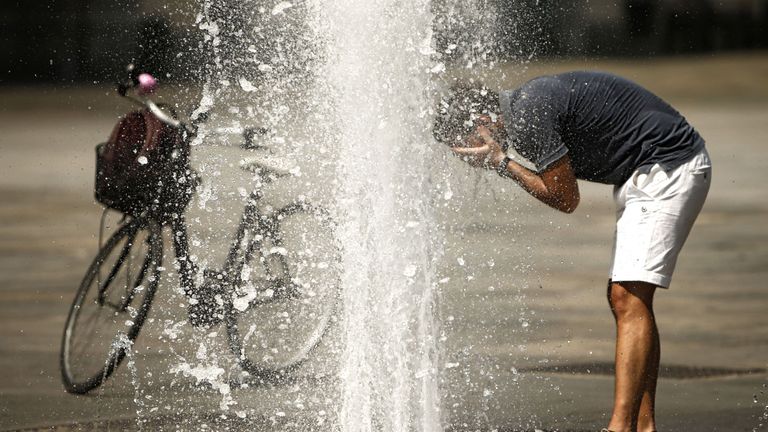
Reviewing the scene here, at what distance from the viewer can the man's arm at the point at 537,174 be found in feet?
15.1

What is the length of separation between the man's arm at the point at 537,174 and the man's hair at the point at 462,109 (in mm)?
58

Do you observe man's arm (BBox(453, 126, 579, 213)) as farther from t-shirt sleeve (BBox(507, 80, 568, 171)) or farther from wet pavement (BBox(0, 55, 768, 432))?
wet pavement (BBox(0, 55, 768, 432))

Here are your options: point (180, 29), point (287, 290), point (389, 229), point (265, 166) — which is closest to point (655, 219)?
point (389, 229)

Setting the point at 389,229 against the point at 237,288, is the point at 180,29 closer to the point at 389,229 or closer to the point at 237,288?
the point at 237,288

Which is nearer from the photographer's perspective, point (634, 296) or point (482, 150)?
point (634, 296)

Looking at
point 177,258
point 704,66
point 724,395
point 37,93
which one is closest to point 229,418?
point 177,258

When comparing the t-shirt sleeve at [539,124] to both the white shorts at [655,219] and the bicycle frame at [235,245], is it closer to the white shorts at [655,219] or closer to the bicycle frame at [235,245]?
the white shorts at [655,219]

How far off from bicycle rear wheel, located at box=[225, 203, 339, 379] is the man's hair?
1.41 meters

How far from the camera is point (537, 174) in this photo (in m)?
4.70

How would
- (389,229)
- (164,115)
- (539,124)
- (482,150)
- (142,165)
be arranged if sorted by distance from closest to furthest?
(539,124) < (482,150) < (389,229) < (142,165) < (164,115)

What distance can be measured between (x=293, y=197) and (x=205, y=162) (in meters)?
1.09

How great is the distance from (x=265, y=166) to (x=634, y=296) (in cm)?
213

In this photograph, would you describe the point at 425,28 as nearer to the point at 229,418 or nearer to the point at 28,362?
the point at 229,418

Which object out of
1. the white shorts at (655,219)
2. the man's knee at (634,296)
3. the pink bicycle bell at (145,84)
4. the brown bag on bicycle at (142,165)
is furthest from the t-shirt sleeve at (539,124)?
the pink bicycle bell at (145,84)
